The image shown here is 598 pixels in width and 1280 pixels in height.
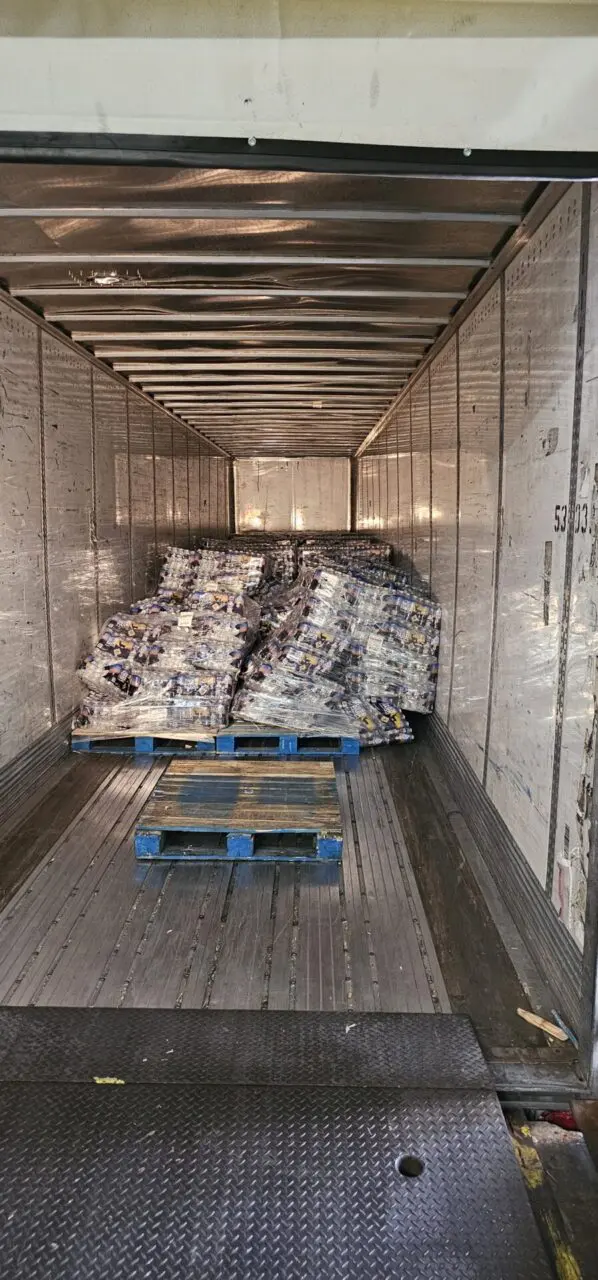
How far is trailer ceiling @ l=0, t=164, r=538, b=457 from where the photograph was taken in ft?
10.6

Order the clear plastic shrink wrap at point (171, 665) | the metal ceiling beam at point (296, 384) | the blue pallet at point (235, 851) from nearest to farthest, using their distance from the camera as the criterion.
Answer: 1. the blue pallet at point (235, 851)
2. the clear plastic shrink wrap at point (171, 665)
3. the metal ceiling beam at point (296, 384)

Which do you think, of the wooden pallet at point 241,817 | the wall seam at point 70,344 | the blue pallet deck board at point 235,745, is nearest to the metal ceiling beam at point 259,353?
the wall seam at point 70,344

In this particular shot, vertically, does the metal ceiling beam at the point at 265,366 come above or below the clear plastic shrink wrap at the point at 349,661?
above

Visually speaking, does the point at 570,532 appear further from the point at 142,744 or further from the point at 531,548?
the point at 142,744

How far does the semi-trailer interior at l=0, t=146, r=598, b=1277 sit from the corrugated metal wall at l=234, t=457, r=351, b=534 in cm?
877

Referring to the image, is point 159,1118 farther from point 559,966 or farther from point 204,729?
point 204,729

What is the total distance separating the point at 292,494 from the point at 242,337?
10.4 meters

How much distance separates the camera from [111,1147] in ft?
7.13

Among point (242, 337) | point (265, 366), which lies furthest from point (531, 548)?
point (265, 366)

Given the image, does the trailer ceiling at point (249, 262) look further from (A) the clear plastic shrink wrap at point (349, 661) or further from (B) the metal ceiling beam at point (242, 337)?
(A) the clear plastic shrink wrap at point (349, 661)

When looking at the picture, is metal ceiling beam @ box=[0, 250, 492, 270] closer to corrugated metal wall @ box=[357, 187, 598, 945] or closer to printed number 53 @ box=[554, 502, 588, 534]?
corrugated metal wall @ box=[357, 187, 598, 945]

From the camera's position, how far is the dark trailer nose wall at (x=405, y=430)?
293 cm

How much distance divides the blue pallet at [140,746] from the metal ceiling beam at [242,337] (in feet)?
11.0

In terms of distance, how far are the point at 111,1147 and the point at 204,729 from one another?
152 inches
